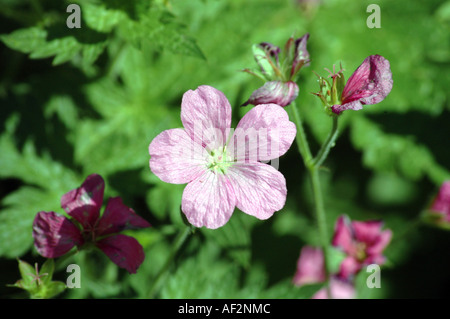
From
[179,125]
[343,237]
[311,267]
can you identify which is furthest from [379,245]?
[179,125]

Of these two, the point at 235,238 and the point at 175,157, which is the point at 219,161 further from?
the point at 235,238

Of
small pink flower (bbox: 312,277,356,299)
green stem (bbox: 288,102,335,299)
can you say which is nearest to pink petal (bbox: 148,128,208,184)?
green stem (bbox: 288,102,335,299)

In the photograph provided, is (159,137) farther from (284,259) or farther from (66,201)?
(284,259)

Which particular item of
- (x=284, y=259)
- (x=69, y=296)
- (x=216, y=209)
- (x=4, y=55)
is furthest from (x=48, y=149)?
(x=284, y=259)

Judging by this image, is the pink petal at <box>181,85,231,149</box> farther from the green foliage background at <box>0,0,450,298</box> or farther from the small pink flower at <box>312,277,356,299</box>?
the small pink flower at <box>312,277,356,299</box>

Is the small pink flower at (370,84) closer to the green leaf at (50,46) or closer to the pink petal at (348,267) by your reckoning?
the green leaf at (50,46)

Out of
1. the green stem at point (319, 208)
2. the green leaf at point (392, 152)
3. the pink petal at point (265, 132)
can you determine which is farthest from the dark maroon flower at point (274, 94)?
the green leaf at point (392, 152)
